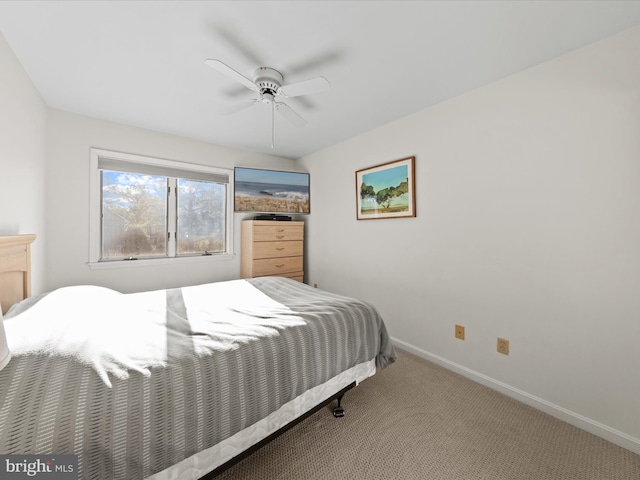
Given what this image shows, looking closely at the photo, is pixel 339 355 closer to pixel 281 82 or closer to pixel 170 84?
pixel 281 82

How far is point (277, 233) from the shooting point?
12.2ft

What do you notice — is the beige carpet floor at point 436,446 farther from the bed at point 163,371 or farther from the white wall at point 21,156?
the white wall at point 21,156

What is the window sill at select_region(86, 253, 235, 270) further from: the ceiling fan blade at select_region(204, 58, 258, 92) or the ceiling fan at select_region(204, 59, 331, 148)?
the ceiling fan blade at select_region(204, 58, 258, 92)

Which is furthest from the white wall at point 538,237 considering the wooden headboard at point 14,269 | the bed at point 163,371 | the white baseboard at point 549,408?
the wooden headboard at point 14,269

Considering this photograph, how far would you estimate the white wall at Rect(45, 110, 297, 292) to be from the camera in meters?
2.48

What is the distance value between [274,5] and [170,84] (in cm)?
119

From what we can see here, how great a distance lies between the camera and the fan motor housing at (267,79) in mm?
1823

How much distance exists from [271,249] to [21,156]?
2429 mm

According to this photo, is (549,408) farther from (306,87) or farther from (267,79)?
(267,79)

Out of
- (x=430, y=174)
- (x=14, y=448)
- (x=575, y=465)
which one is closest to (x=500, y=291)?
(x=575, y=465)

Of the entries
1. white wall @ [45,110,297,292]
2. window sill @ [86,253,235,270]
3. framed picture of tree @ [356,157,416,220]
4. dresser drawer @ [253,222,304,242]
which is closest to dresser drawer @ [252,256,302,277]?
dresser drawer @ [253,222,304,242]

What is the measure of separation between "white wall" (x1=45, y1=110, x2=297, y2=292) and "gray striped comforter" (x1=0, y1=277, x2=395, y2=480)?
1182 mm

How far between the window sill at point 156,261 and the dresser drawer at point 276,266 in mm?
426

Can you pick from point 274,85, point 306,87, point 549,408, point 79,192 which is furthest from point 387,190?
point 79,192
